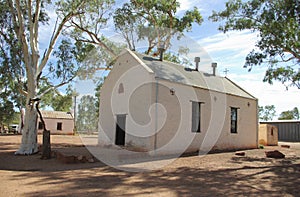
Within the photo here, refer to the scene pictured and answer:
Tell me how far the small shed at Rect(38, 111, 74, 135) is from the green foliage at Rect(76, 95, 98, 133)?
1940mm

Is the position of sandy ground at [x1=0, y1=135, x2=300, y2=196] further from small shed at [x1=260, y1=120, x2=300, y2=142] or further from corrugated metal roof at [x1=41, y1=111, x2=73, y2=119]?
corrugated metal roof at [x1=41, y1=111, x2=73, y2=119]

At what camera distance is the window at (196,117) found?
16062 millimetres

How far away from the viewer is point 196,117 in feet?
53.3

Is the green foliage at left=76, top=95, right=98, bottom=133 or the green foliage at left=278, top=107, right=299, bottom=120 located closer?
the green foliage at left=76, top=95, right=98, bottom=133

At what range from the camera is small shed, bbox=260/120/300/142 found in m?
35.1

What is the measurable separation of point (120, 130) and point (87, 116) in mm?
28582

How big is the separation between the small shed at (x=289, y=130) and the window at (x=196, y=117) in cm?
2488

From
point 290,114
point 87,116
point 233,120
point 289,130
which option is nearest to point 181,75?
point 233,120

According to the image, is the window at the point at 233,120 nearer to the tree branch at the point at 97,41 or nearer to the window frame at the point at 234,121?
the window frame at the point at 234,121

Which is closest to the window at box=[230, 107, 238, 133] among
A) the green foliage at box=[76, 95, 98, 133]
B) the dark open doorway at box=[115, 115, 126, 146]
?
the dark open doorway at box=[115, 115, 126, 146]

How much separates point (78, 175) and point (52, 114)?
35731 millimetres

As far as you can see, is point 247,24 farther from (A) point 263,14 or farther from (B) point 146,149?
→ (B) point 146,149

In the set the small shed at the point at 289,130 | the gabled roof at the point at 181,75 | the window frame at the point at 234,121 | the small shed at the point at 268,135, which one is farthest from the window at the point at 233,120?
the small shed at the point at 289,130

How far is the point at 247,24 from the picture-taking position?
13.8 meters
